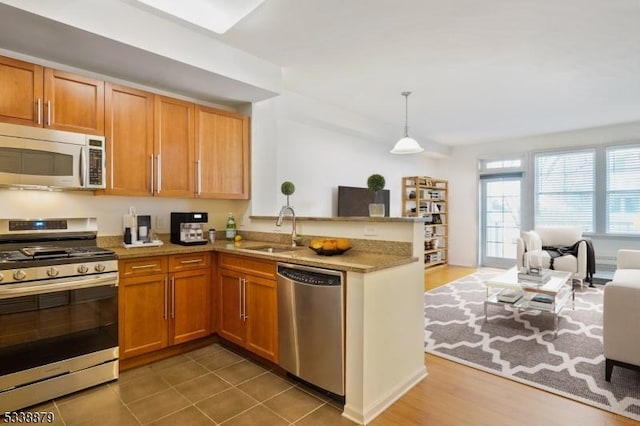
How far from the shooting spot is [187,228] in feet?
10.2

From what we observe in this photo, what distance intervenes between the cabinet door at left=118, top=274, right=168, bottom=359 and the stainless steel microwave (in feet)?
2.76

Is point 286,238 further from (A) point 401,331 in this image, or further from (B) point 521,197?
(B) point 521,197

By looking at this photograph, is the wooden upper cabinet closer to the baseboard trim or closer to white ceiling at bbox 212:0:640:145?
white ceiling at bbox 212:0:640:145

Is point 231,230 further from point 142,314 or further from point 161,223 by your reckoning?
point 142,314

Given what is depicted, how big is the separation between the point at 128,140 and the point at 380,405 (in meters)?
2.78

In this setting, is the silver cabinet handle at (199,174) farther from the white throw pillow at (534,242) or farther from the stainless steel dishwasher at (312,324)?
the white throw pillow at (534,242)

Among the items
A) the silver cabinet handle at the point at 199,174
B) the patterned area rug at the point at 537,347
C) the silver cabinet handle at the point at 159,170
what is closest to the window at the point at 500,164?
the patterned area rug at the point at 537,347

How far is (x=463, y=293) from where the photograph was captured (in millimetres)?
4820

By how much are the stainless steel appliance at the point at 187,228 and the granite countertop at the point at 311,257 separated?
0.29 ft

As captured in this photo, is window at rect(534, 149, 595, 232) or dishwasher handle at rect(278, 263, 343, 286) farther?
window at rect(534, 149, 595, 232)

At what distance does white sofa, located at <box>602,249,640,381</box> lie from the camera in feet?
7.26

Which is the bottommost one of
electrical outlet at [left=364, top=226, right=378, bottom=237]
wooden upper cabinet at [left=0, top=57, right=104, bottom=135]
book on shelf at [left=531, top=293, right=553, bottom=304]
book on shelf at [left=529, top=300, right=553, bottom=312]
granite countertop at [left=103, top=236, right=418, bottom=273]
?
book on shelf at [left=529, top=300, right=553, bottom=312]

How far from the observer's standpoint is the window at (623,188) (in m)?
5.61

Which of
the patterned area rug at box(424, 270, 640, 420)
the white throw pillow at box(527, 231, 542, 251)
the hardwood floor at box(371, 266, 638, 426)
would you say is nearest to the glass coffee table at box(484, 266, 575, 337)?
the patterned area rug at box(424, 270, 640, 420)
